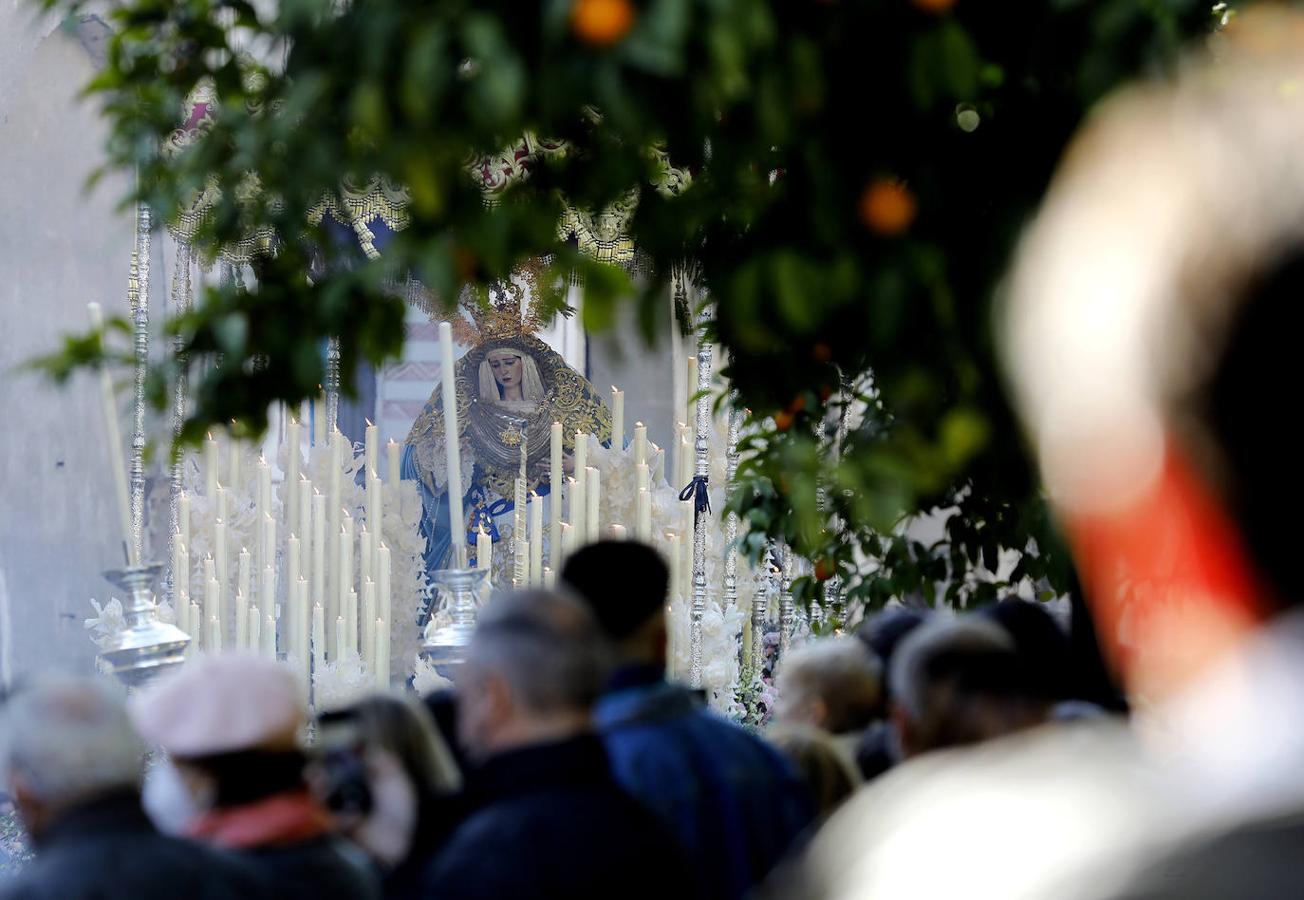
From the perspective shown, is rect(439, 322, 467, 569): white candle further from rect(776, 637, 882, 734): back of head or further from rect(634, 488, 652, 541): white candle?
rect(634, 488, 652, 541): white candle

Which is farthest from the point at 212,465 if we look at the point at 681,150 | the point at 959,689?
the point at 681,150

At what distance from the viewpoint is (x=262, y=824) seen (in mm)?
1766

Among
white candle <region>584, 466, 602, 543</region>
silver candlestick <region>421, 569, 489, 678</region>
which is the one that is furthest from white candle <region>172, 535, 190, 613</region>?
silver candlestick <region>421, 569, 489, 678</region>

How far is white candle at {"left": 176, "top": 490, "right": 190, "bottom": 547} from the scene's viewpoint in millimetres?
4375

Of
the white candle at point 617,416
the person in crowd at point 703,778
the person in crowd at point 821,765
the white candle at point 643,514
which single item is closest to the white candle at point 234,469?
the white candle at point 617,416

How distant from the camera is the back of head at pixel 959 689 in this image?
2059 millimetres

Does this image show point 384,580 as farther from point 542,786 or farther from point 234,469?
point 542,786

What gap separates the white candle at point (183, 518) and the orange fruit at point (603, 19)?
3.34 metres

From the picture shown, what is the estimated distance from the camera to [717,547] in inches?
171

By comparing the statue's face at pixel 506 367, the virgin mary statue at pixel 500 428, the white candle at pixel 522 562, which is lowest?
Result: the white candle at pixel 522 562

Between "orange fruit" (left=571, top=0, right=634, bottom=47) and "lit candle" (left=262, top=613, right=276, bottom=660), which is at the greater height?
"orange fruit" (left=571, top=0, right=634, bottom=47)

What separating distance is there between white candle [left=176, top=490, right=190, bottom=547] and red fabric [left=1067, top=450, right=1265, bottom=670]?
2.39 meters

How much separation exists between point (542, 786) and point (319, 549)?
285 cm

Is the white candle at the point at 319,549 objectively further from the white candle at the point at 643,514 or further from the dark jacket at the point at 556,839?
the dark jacket at the point at 556,839
